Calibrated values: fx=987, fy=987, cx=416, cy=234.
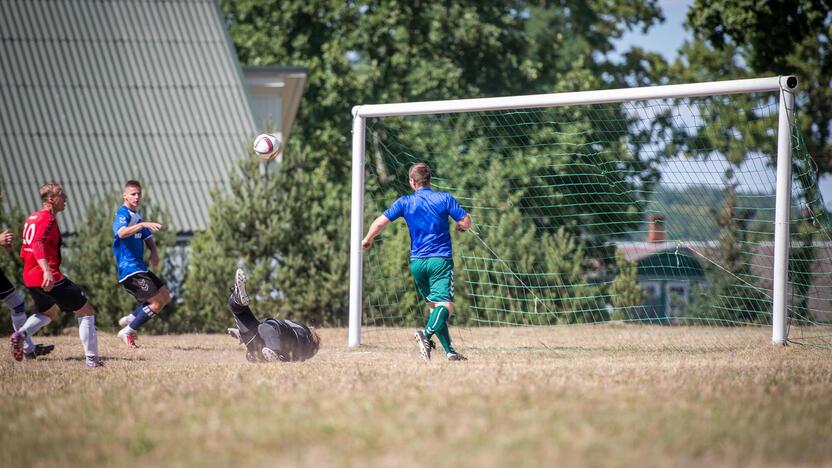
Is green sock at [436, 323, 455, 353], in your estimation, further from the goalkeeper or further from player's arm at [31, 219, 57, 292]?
player's arm at [31, 219, 57, 292]

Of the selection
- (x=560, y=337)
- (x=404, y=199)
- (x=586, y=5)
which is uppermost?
(x=586, y=5)

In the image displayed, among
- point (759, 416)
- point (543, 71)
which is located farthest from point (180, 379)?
point (543, 71)

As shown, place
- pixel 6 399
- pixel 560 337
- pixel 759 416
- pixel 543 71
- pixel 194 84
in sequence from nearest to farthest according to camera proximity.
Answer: pixel 759 416 → pixel 6 399 → pixel 560 337 → pixel 194 84 → pixel 543 71

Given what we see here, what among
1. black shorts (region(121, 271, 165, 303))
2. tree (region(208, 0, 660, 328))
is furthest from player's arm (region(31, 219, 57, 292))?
tree (region(208, 0, 660, 328))

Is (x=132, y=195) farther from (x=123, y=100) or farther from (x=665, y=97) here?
(x=123, y=100)

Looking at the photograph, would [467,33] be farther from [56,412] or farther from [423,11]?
[56,412]

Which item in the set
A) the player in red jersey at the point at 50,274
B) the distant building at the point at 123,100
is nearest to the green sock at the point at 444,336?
the player in red jersey at the point at 50,274

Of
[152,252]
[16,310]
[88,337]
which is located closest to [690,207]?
[152,252]

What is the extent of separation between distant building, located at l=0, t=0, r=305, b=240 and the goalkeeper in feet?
31.6

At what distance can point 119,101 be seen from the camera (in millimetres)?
20531

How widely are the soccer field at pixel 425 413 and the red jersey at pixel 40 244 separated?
37.4 inches

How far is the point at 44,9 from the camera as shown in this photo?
2130cm

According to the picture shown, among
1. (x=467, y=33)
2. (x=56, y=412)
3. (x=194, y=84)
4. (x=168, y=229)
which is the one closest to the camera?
(x=56, y=412)

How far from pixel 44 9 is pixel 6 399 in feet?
54.4
